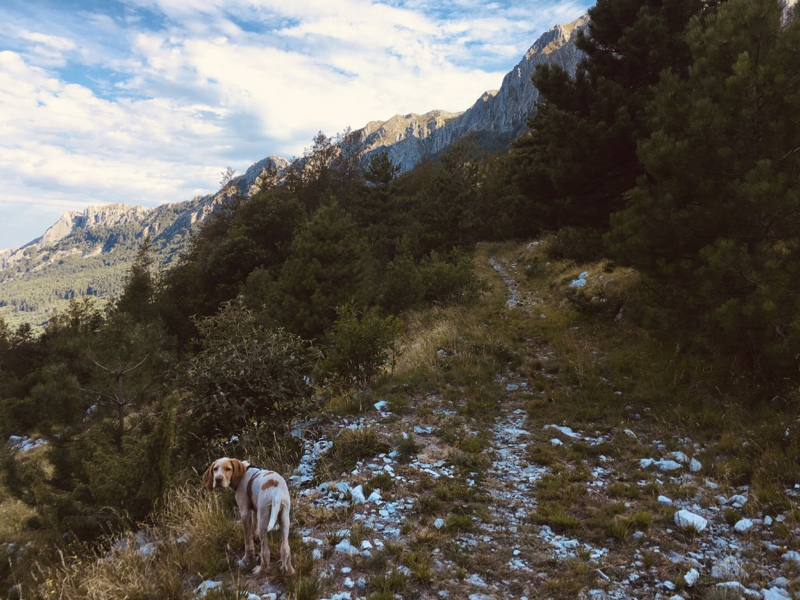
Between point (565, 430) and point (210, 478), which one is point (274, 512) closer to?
point (210, 478)

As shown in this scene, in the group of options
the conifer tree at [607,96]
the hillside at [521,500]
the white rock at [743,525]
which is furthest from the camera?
the conifer tree at [607,96]

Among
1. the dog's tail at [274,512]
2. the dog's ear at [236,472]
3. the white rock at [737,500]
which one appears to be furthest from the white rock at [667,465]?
the dog's ear at [236,472]

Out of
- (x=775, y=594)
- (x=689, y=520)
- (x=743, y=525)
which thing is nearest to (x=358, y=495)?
(x=689, y=520)

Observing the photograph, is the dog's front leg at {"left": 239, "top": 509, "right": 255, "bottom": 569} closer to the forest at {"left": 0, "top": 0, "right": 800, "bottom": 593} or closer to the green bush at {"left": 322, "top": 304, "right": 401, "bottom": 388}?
the forest at {"left": 0, "top": 0, "right": 800, "bottom": 593}

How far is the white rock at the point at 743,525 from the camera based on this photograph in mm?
4203

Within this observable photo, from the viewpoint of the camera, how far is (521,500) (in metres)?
5.14

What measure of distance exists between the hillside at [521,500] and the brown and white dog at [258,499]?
0.21 metres

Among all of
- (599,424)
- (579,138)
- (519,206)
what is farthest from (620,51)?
(599,424)

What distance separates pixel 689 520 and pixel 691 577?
95cm

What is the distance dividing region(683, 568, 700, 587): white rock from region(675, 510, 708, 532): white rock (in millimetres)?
758

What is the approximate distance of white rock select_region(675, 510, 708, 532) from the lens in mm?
4301

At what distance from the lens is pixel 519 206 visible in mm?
17500

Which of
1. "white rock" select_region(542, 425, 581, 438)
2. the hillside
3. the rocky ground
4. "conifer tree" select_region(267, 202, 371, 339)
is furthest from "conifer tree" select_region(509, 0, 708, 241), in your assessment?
"conifer tree" select_region(267, 202, 371, 339)

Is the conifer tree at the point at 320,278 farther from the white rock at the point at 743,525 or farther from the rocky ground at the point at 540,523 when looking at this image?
the white rock at the point at 743,525
